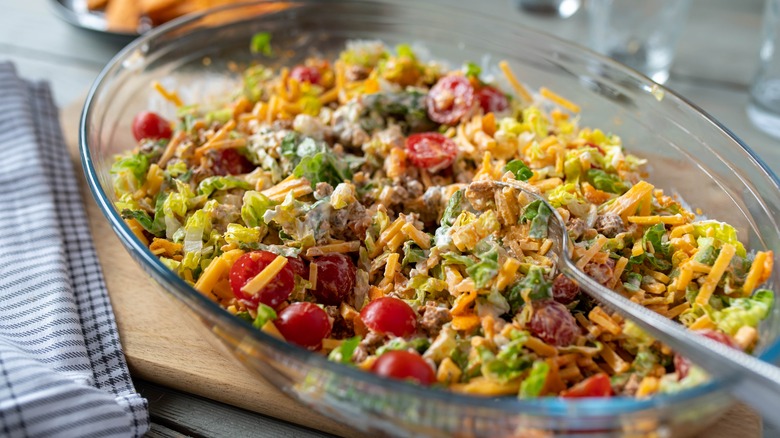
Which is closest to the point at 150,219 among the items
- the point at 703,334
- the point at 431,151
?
the point at 431,151

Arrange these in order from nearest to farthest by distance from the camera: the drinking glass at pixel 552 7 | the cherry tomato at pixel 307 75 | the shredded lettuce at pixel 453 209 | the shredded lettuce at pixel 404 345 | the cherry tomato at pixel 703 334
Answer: the cherry tomato at pixel 703 334 < the shredded lettuce at pixel 404 345 < the shredded lettuce at pixel 453 209 < the cherry tomato at pixel 307 75 < the drinking glass at pixel 552 7

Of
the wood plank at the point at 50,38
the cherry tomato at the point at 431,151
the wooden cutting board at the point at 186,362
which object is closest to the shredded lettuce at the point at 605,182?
the cherry tomato at the point at 431,151

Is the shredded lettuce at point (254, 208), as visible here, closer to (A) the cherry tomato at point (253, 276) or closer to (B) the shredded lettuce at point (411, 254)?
(A) the cherry tomato at point (253, 276)

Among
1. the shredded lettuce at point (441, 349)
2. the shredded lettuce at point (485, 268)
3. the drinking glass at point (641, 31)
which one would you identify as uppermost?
the drinking glass at point (641, 31)

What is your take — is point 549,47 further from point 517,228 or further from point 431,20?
point 517,228

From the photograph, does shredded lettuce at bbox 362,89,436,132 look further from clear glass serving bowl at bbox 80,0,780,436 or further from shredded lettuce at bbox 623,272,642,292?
shredded lettuce at bbox 623,272,642,292

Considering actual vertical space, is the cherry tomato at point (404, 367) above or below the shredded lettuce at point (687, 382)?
below

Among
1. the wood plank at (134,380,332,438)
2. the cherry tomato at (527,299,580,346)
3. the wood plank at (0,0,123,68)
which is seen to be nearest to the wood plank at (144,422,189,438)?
the wood plank at (134,380,332,438)
